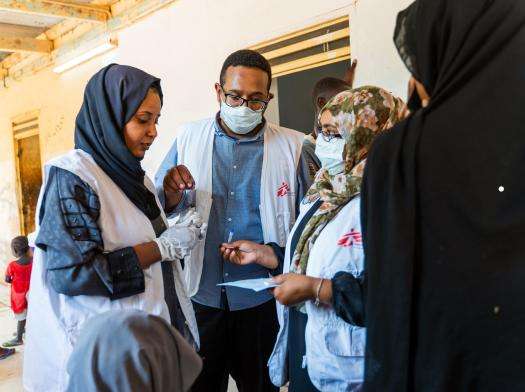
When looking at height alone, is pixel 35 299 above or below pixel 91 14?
below

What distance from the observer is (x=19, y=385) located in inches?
142

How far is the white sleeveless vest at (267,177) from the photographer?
190 centimetres

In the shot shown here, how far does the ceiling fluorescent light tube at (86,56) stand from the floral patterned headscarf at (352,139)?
4523 mm

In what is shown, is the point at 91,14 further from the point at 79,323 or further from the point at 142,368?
the point at 142,368

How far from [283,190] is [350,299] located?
33.6 inches

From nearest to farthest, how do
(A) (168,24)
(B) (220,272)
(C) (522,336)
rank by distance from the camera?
(C) (522,336) < (B) (220,272) < (A) (168,24)

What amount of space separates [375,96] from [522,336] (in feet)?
2.67

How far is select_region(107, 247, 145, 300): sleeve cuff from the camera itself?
1.36 meters

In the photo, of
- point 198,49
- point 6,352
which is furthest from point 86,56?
point 6,352

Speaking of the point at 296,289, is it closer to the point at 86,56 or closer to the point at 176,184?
the point at 176,184

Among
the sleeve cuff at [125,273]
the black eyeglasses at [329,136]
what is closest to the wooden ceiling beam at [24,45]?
the sleeve cuff at [125,273]

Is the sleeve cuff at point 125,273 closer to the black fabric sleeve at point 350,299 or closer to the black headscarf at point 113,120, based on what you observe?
the black headscarf at point 113,120

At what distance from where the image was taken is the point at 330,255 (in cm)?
130

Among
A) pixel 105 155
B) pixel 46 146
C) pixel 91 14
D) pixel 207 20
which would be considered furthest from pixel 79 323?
pixel 46 146
